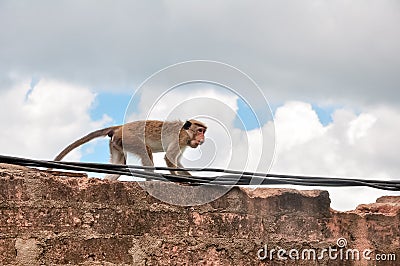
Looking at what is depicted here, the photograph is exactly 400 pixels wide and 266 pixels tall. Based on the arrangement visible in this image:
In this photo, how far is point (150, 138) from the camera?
6.96m

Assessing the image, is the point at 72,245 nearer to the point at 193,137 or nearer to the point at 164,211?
the point at 164,211

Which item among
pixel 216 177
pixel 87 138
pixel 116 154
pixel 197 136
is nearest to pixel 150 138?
pixel 116 154

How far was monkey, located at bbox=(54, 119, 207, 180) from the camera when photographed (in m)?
6.76

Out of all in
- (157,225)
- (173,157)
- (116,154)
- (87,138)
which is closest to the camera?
(157,225)

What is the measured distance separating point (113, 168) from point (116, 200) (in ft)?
0.64

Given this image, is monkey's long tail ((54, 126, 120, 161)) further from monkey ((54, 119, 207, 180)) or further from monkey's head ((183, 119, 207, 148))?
monkey's head ((183, 119, 207, 148))

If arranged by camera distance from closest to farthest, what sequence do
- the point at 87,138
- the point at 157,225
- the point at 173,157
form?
1. the point at 157,225
2. the point at 173,157
3. the point at 87,138

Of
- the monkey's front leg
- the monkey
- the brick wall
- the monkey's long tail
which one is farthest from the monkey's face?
the brick wall

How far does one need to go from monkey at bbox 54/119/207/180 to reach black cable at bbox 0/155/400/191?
2490mm

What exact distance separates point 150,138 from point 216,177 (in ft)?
9.47

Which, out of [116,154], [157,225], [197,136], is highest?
[197,136]

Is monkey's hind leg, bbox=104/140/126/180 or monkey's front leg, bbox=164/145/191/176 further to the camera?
monkey's hind leg, bbox=104/140/126/180

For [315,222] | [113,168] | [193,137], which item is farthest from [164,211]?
[193,137]

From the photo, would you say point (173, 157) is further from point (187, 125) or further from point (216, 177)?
point (216, 177)
